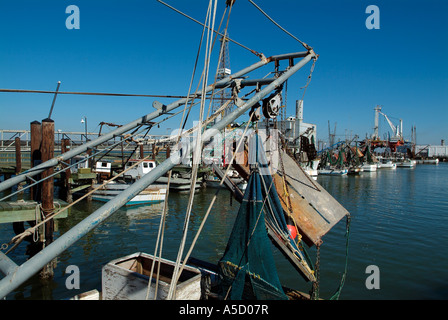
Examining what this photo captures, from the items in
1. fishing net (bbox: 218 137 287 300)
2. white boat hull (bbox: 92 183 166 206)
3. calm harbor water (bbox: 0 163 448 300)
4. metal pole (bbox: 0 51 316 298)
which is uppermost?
metal pole (bbox: 0 51 316 298)

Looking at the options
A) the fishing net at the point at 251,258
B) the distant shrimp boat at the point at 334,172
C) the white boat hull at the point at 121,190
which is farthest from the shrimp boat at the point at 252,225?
the distant shrimp boat at the point at 334,172

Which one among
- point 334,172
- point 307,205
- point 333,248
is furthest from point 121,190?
point 334,172

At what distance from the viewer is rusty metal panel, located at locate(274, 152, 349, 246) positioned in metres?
7.04

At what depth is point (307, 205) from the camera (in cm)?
741

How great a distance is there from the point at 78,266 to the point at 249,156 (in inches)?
362

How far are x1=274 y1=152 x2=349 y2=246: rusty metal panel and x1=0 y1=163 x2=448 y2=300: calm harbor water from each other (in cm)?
390

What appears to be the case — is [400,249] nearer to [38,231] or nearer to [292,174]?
[292,174]

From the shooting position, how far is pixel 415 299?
988cm

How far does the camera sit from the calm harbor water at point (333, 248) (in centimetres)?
1029

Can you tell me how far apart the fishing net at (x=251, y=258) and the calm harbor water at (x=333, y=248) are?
4.85 meters

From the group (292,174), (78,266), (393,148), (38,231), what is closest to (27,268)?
(292,174)

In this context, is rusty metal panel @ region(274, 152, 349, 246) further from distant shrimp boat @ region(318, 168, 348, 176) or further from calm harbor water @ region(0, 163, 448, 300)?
distant shrimp boat @ region(318, 168, 348, 176)

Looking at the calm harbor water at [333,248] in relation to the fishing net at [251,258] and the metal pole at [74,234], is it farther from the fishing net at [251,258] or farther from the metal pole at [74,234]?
the metal pole at [74,234]

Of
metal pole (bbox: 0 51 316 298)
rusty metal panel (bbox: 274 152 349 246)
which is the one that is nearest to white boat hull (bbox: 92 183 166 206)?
rusty metal panel (bbox: 274 152 349 246)
